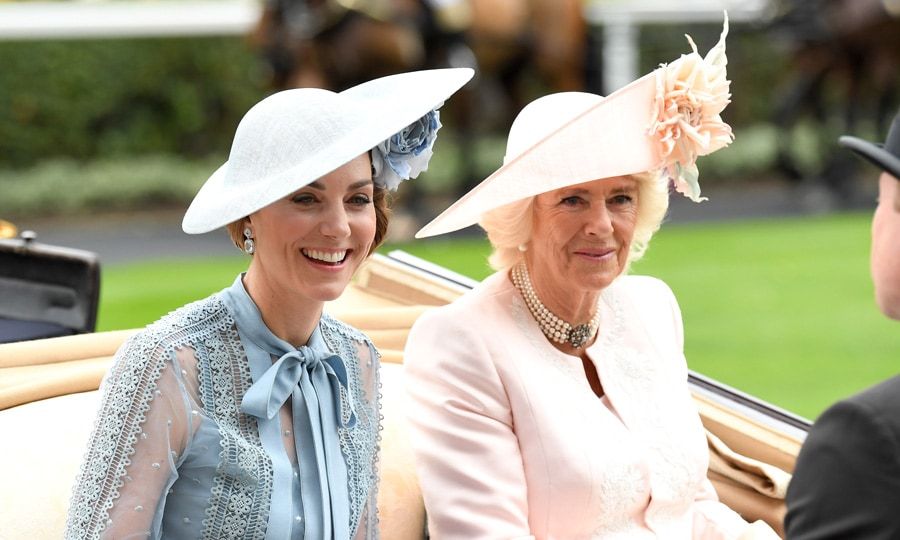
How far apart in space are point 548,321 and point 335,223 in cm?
70

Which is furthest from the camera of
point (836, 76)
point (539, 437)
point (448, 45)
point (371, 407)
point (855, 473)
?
point (836, 76)

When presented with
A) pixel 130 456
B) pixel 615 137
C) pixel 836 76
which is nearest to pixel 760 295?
pixel 836 76

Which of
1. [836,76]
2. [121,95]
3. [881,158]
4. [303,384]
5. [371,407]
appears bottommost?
[121,95]

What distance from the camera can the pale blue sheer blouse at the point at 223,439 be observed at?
2.13 metres

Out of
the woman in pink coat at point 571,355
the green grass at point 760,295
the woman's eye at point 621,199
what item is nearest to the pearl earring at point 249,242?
the woman in pink coat at point 571,355

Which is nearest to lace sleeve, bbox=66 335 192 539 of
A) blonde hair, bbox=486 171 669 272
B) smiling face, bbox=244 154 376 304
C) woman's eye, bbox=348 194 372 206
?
smiling face, bbox=244 154 376 304

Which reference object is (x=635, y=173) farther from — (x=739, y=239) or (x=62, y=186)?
(x=62, y=186)

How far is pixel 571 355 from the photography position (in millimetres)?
2879

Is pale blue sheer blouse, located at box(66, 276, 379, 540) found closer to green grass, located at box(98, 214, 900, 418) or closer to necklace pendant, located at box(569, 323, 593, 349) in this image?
necklace pendant, located at box(569, 323, 593, 349)

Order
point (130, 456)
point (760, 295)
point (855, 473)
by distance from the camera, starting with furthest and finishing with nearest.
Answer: point (760, 295) < point (130, 456) < point (855, 473)

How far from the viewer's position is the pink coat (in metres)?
2.66

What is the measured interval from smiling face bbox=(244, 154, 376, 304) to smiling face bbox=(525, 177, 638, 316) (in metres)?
0.60

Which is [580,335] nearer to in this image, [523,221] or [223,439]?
[523,221]

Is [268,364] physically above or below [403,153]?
below
